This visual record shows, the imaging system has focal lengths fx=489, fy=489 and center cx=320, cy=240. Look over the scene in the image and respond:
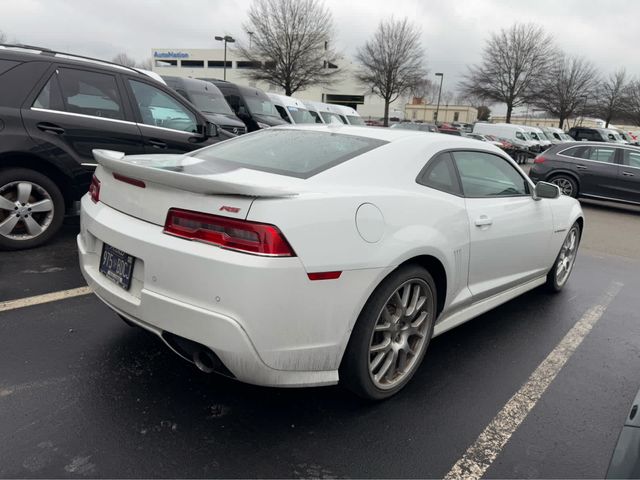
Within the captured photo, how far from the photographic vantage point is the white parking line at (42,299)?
354 cm

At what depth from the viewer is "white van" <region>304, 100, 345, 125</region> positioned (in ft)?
57.7

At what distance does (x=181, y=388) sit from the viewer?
105 inches

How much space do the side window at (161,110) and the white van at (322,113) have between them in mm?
11989

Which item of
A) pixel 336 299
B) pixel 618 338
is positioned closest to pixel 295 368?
pixel 336 299

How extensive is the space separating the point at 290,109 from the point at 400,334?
13.9 metres

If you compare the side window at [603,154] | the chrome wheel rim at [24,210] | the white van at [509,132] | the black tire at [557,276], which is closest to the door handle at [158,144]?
the chrome wheel rim at [24,210]

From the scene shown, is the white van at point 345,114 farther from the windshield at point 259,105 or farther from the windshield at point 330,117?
the windshield at point 259,105

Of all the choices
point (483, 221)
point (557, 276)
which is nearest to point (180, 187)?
point (483, 221)

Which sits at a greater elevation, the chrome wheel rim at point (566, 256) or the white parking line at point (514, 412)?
the chrome wheel rim at point (566, 256)

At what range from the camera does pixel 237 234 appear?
2090 mm

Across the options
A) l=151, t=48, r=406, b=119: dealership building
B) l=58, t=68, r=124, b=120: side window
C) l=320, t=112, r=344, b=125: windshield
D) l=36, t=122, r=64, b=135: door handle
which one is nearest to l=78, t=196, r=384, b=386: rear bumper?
l=36, t=122, r=64, b=135: door handle

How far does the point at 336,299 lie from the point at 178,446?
0.98m

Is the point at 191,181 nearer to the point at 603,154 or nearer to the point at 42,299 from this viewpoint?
the point at 42,299

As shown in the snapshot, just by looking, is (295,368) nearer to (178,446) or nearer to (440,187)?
(178,446)
